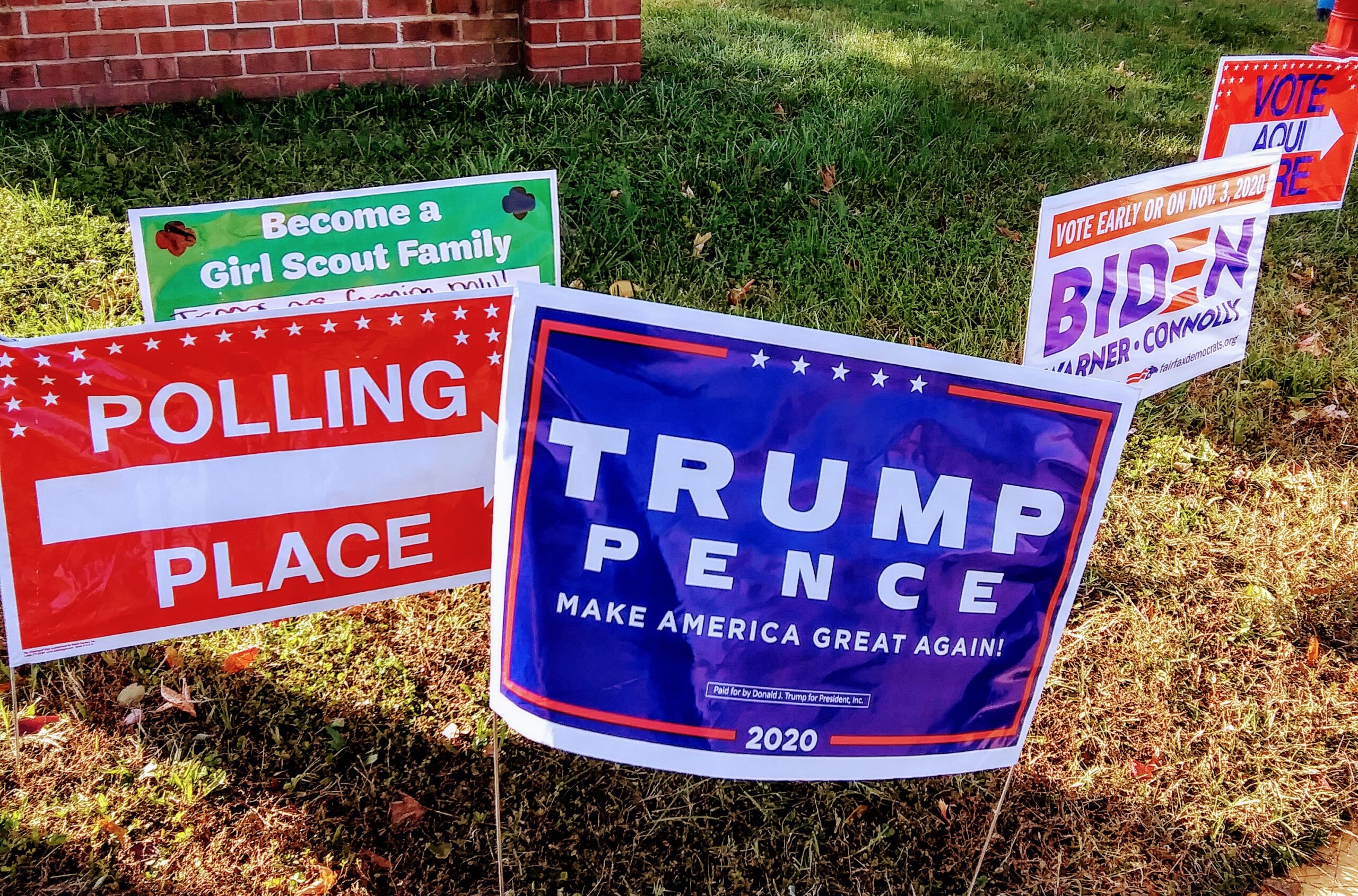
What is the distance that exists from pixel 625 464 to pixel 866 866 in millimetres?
1457

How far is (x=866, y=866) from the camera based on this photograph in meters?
2.80

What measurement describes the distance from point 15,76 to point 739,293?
12.5 ft

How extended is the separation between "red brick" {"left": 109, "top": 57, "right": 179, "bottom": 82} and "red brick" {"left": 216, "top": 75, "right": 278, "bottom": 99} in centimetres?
23

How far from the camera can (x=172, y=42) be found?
222 inches

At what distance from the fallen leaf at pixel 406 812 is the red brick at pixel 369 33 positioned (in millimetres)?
4487

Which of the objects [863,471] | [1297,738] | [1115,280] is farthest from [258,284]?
[1297,738]

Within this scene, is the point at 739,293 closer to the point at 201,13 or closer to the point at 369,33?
the point at 369,33

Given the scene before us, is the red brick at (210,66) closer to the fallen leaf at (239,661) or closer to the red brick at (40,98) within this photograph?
the red brick at (40,98)

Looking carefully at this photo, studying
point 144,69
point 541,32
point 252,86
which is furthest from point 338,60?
point 541,32

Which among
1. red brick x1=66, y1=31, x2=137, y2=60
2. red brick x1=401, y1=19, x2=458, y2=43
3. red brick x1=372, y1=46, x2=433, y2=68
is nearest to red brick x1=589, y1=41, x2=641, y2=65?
red brick x1=401, y1=19, x2=458, y2=43

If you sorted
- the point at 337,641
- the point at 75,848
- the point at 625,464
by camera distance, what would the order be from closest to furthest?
the point at 625,464 < the point at 75,848 < the point at 337,641

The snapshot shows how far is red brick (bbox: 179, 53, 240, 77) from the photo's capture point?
18.7ft

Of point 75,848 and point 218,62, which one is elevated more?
point 218,62

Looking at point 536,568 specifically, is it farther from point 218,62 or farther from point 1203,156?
point 218,62
